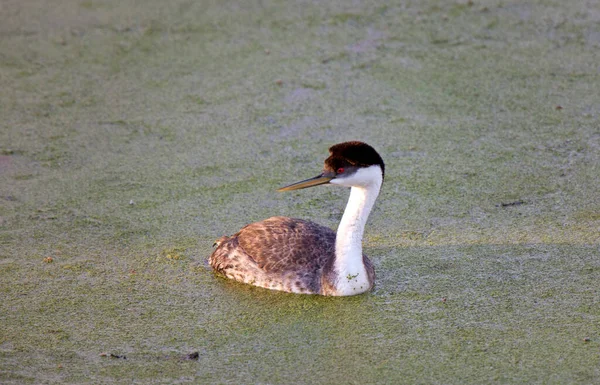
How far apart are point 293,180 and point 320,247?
3.63 feet

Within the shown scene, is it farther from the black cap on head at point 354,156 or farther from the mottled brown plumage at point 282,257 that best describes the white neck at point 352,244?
the black cap on head at point 354,156

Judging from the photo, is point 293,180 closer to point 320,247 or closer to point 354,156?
point 320,247

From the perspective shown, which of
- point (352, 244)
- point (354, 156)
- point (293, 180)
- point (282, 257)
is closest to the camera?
point (354, 156)

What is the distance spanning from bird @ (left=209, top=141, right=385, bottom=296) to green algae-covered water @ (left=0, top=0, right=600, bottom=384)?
8 cm

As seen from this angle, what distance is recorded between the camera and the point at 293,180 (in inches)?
201

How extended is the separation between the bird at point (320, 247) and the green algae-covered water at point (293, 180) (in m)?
0.08

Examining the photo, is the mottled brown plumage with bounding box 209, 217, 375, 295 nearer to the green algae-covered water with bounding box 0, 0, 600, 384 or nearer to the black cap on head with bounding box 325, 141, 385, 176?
the green algae-covered water with bounding box 0, 0, 600, 384

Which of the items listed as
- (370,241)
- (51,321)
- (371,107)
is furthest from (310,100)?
(51,321)

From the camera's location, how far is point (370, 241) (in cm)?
450

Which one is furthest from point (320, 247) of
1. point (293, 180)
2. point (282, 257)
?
point (293, 180)

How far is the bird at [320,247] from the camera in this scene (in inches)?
149

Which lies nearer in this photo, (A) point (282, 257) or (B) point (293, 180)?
(A) point (282, 257)

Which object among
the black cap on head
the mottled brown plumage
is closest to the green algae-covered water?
the mottled brown plumage

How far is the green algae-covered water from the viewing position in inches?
140
